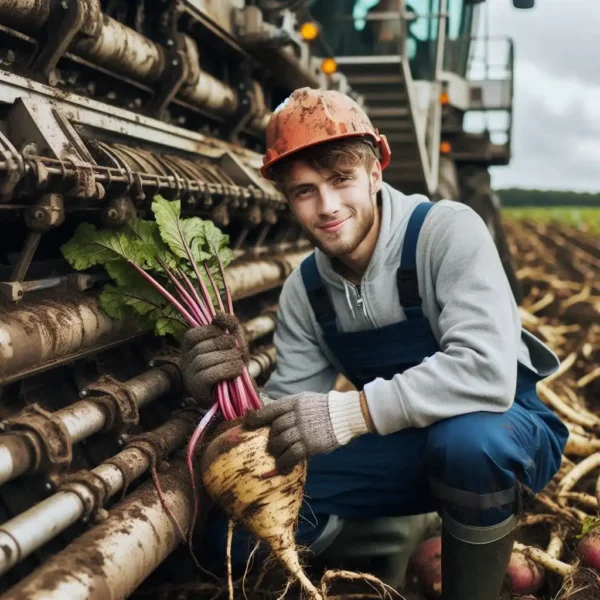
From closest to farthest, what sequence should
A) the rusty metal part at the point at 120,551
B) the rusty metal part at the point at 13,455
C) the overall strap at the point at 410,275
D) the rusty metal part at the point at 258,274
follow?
the rusty metal part at the point at 120,551, the rusty metal part at the point at 13,455, the overall strap at the point at 410,275, the rusty metal part at the point at 258,274

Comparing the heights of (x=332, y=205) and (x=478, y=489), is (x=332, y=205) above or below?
above

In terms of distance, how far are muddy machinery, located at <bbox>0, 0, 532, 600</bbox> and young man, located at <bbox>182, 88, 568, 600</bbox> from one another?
373 millimetres

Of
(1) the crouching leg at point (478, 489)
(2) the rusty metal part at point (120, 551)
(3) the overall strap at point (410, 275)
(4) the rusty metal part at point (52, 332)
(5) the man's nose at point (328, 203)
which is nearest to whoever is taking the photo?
(2) the rusty metal part at point (120, 551)

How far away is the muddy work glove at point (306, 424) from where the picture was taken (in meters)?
2.35

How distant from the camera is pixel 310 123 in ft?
8.84

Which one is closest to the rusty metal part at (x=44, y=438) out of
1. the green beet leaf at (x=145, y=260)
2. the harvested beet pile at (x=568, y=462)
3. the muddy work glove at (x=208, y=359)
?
the muddy work glove at (x=208, y=359)

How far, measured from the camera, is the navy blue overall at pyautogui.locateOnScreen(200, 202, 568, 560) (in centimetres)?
247

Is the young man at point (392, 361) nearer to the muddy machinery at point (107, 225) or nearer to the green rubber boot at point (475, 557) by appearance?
the green rubber boot at point (475, 557)

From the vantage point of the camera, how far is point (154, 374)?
297cm

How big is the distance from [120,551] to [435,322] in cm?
123

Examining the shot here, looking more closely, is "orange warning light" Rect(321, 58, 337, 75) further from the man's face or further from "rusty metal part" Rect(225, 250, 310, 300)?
the man's face

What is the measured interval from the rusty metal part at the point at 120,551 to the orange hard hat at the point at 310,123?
3.50 feet

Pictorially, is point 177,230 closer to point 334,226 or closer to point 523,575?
point 334,226

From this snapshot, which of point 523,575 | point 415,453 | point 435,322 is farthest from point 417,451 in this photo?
point 523,575
